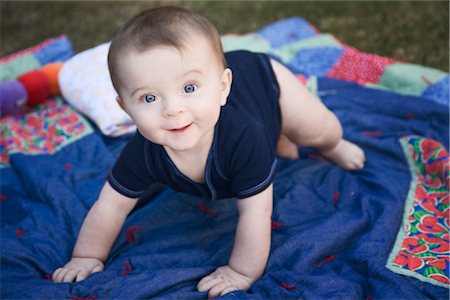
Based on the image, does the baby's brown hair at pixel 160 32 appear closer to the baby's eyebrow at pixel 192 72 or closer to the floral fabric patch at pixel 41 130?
the baby's eyebrow at pixel 192 72

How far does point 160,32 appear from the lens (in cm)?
119

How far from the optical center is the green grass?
117 inches

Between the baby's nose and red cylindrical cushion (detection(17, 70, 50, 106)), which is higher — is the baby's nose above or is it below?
above

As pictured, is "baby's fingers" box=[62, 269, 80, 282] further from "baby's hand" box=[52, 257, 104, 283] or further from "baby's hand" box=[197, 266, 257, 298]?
"baby's hand" box=[197, 266, 257, 298]

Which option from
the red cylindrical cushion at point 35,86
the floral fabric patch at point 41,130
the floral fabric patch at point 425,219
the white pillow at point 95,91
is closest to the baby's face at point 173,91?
the floral fabric patch at point 425,219

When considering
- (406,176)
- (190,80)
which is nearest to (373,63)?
(406,176)

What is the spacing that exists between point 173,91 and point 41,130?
133cm

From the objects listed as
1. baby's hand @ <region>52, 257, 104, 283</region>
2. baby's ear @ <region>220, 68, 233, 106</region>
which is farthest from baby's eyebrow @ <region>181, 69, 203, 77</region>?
baby's hand @ <region>52, 257, 104, 283</region>

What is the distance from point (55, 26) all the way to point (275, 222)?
99.9 inches

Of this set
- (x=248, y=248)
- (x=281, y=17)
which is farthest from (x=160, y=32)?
(x=281, y=17)

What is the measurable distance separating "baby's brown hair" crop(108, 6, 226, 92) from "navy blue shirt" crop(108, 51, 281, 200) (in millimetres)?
236

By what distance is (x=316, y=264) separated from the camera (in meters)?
1.56

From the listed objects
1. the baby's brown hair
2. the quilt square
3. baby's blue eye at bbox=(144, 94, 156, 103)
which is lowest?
the quilt square

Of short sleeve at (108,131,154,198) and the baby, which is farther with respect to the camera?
short sleeve at (108,131,154,198)
